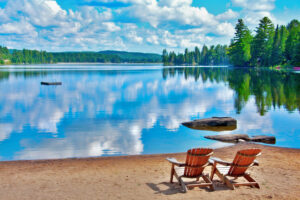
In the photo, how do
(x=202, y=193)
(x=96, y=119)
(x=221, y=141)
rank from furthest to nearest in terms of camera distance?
(x=96, y=119), (x=221, y=141), (x=202, y=193)

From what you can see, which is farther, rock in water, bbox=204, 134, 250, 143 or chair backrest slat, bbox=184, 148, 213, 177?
rock in water, bbox=204, 134, 250, 143

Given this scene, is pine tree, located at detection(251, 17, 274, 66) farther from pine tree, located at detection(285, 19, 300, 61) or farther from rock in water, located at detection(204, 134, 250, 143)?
rock in water, located at detection(204, 134, 250, 143)

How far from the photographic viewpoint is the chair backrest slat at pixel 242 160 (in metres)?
8.52

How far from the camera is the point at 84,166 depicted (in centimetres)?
1140

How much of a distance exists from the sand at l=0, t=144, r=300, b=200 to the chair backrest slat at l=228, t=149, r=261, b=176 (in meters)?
0.49

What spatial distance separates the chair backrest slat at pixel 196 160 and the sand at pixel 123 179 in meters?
0.49

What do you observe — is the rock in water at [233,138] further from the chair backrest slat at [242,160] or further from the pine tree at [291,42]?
the pine tree at [291,42]

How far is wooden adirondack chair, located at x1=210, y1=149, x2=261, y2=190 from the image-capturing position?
853 cm

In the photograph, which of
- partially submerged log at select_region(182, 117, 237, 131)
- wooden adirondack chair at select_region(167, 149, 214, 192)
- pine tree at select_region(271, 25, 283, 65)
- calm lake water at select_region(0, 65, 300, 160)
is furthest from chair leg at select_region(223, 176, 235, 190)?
pine tree at select_region(271, 25, 283, 65)

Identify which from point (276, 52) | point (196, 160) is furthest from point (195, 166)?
point (276, 52)

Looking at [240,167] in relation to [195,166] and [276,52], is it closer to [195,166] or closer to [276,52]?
[195,166]

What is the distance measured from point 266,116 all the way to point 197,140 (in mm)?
10375

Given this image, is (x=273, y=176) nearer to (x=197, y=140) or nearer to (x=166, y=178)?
(x=166, y=178)

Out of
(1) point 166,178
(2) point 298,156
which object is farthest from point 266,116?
(1) point 166,178
